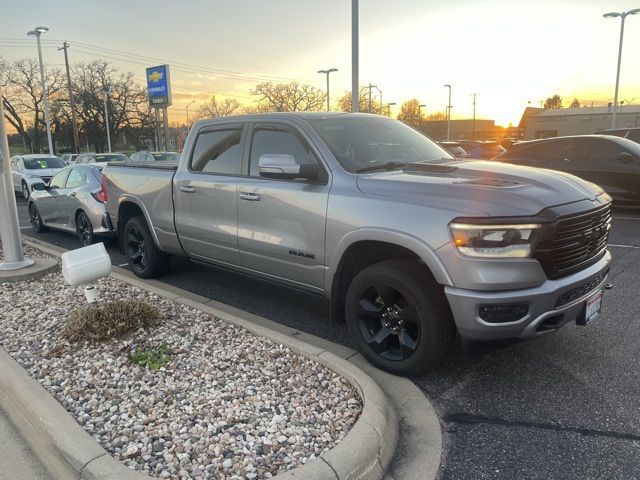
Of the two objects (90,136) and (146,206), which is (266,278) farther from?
(90,136)

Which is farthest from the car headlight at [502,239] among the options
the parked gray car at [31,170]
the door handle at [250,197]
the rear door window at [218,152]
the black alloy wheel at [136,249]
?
the parked gray car at [31,170]

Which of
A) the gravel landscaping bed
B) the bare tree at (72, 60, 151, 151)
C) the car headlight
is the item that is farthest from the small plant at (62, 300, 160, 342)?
the bare tree at (72, 60, 151, 151)

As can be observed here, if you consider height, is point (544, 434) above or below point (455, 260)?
below

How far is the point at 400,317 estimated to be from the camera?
3482 millimetres

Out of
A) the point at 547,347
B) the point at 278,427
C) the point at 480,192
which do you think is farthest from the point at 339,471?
the point at 547,347

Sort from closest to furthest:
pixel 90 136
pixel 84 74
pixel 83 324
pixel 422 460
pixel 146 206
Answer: pixel 422 460
pixel 83 324
pixel 146 206
pixel 84 74
pixel 90 136

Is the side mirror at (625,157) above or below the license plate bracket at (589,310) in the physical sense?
above

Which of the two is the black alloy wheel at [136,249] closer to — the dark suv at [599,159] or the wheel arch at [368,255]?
the wheel arch at [368,255]

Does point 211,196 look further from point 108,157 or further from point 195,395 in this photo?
point 108,157

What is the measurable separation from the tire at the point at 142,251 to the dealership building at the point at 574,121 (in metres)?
69.9

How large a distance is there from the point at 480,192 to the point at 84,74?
212ft

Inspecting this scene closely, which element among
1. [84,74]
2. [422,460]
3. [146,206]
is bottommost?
[422,460]

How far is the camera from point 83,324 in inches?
158

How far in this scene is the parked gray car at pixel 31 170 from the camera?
55.0ft
